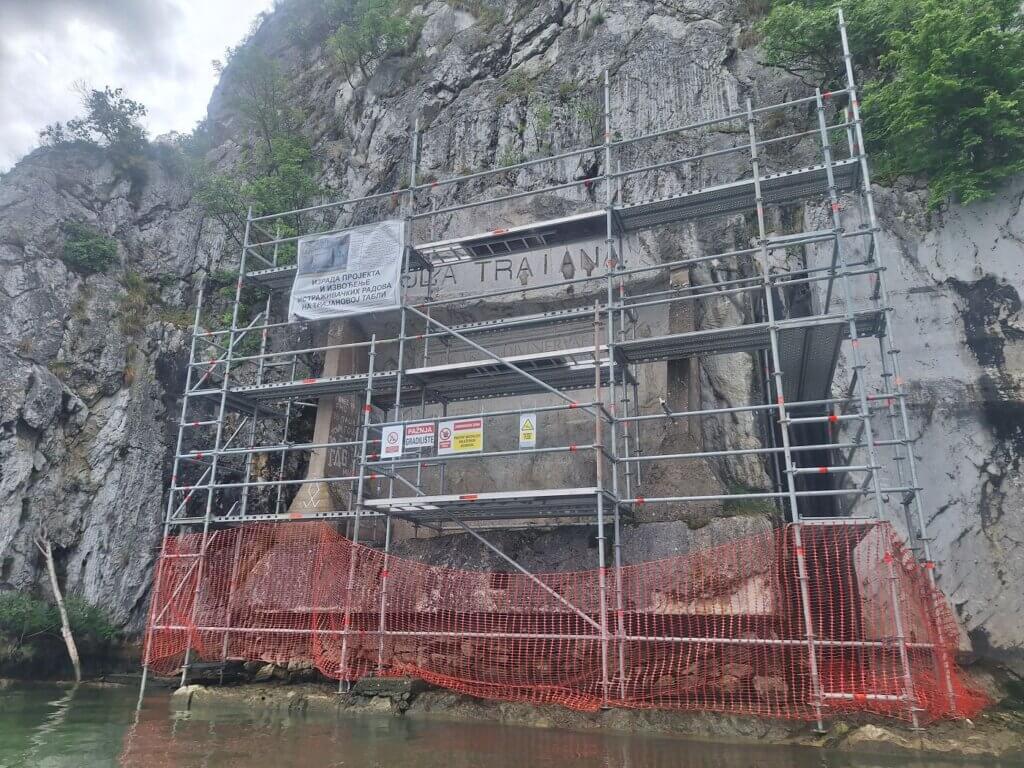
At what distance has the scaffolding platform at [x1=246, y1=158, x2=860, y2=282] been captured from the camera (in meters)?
10.1

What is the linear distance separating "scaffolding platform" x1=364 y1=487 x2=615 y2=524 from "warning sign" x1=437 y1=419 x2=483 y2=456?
65 cm

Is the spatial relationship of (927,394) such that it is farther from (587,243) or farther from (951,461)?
(587,243)

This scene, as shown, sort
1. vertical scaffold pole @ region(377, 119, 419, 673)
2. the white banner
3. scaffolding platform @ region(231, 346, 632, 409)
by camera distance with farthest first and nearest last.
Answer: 1. the white banner
2. scaffolding platform @ region(231, 346, 632, 409)
3. vertical scaffold pole @ region(377, 119, 419, 673)

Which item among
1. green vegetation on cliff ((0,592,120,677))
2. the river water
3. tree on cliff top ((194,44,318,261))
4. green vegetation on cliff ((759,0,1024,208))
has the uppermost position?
tree on cliff top ((194,44,318,261))

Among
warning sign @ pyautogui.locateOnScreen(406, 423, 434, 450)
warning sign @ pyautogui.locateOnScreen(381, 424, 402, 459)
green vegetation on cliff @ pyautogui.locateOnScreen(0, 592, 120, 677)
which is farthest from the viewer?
green vegetation on cliff @ pyautogui.locateOnScreen(0, 592, 120, 677)

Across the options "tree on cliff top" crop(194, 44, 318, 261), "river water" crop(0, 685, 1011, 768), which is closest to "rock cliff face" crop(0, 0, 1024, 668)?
"tree on cliff top" crop(194, 44, 318, 261)

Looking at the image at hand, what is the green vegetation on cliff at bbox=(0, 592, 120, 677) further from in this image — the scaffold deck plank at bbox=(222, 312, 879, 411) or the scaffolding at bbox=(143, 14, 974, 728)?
the scaffold deck plank at bbox=(222, 312, 879, 411)

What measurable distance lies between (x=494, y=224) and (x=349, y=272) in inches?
126

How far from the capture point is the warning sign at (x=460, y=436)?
32.3 ft

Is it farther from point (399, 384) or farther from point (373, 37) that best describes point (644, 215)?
point (373, 37)

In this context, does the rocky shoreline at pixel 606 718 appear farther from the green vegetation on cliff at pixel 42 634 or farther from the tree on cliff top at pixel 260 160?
the tree on cliff top at pixel 260 160

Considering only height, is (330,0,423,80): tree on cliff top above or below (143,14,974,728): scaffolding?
above

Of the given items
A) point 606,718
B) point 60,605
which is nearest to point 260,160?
point 60,605

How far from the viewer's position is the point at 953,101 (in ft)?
37.1
